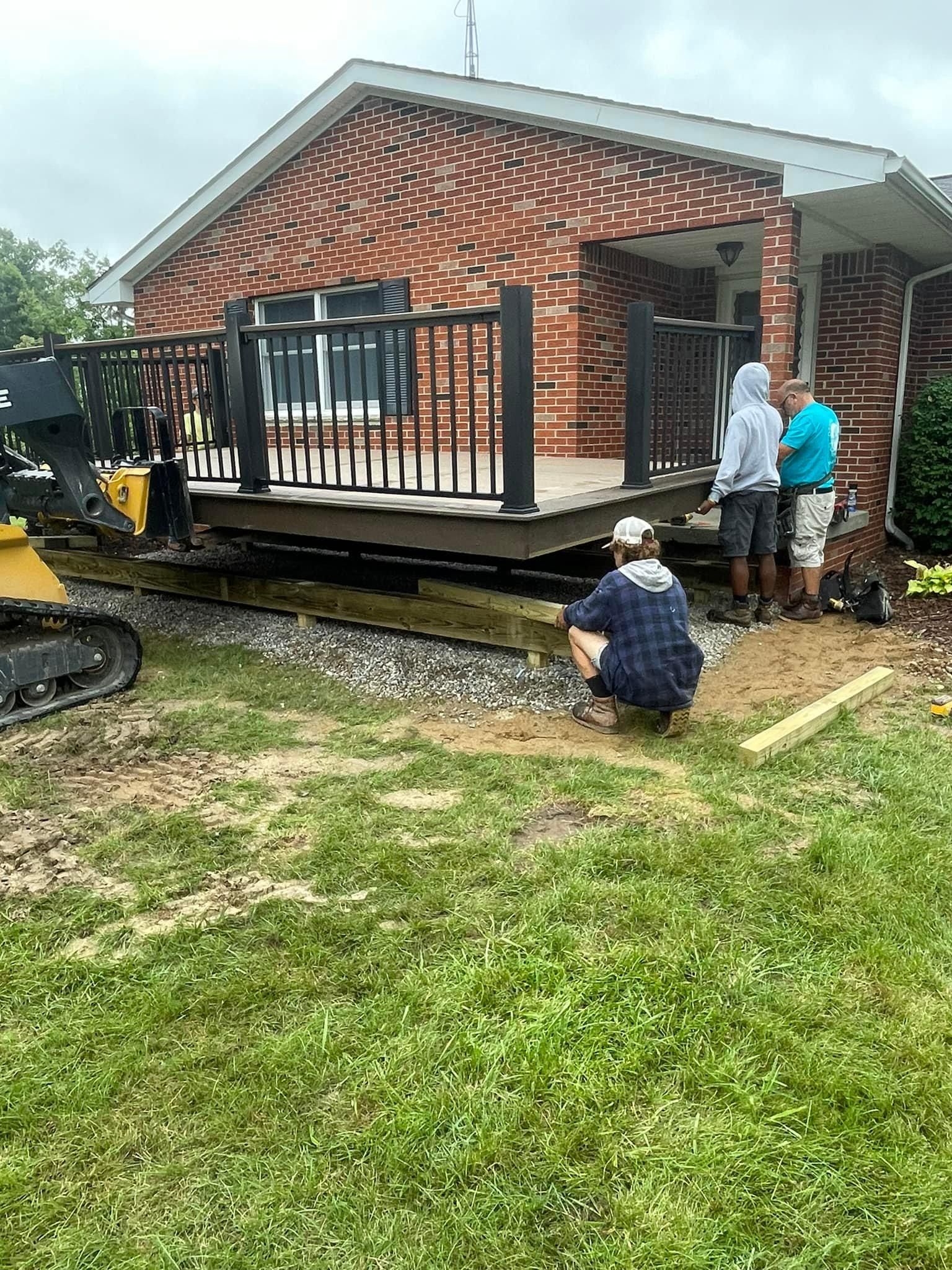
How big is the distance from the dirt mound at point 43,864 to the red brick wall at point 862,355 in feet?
24.3

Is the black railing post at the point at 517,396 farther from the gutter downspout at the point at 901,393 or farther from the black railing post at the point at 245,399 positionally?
the gutter downspout at the point at 901,393

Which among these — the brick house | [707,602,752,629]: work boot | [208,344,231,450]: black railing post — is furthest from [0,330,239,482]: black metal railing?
[707,602,752,629]: work boot

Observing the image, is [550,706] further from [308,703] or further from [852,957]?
[852,957]

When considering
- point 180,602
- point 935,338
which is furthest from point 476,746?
point 935,338

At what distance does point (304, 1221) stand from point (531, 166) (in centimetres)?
864

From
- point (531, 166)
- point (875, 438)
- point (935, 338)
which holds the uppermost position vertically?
point (531, 166)

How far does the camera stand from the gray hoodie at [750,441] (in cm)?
653

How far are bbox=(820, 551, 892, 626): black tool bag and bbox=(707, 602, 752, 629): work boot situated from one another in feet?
2.34

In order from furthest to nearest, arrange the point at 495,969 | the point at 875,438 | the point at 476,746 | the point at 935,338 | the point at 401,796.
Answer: the point at 935,338 → the point at 875,438 → the point at 476,746 → the point at 401,796 → the point at 495,969

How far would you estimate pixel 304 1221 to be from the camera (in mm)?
2002

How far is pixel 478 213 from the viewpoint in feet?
29.4

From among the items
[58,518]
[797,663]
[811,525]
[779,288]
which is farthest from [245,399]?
[779,288]

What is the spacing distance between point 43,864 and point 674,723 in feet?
9.73

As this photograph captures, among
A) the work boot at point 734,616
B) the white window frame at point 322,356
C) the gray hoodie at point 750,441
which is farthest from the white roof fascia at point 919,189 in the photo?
the white window frame at point 322,356
